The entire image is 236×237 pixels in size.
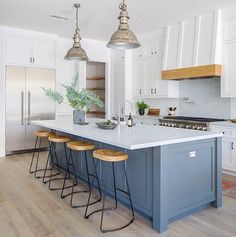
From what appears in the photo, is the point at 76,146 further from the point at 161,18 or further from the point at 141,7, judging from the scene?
the point at 161,18

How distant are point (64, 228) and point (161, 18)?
4222mm

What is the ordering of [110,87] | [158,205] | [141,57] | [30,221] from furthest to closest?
1. [110,87]
2. [141,57]
3. [30,221]
4. [158,205]

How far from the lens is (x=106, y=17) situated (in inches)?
193

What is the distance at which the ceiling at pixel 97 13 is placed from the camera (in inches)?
164

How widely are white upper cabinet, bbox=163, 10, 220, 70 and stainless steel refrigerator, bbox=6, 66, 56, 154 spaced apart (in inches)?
115

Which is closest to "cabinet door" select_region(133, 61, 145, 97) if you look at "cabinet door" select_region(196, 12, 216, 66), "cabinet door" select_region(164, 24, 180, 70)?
"cabinet door" select_region(164, 24, 180, 70)

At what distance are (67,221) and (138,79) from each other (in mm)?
4600

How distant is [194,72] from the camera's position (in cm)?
479

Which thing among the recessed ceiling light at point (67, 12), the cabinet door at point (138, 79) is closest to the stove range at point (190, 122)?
the cabinet door at point (138, 79)

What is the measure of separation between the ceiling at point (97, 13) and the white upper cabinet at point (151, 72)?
370 mm

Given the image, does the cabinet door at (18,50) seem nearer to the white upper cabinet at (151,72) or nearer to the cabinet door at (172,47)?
the white upper cabinet at (151,72)

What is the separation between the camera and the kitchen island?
2.37 m

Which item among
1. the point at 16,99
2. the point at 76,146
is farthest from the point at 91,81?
the point at 76,146

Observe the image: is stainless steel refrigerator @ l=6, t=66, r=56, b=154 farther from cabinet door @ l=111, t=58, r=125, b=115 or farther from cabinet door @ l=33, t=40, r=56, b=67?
cabinet door @ l=111, t=58, r=125, b=115
